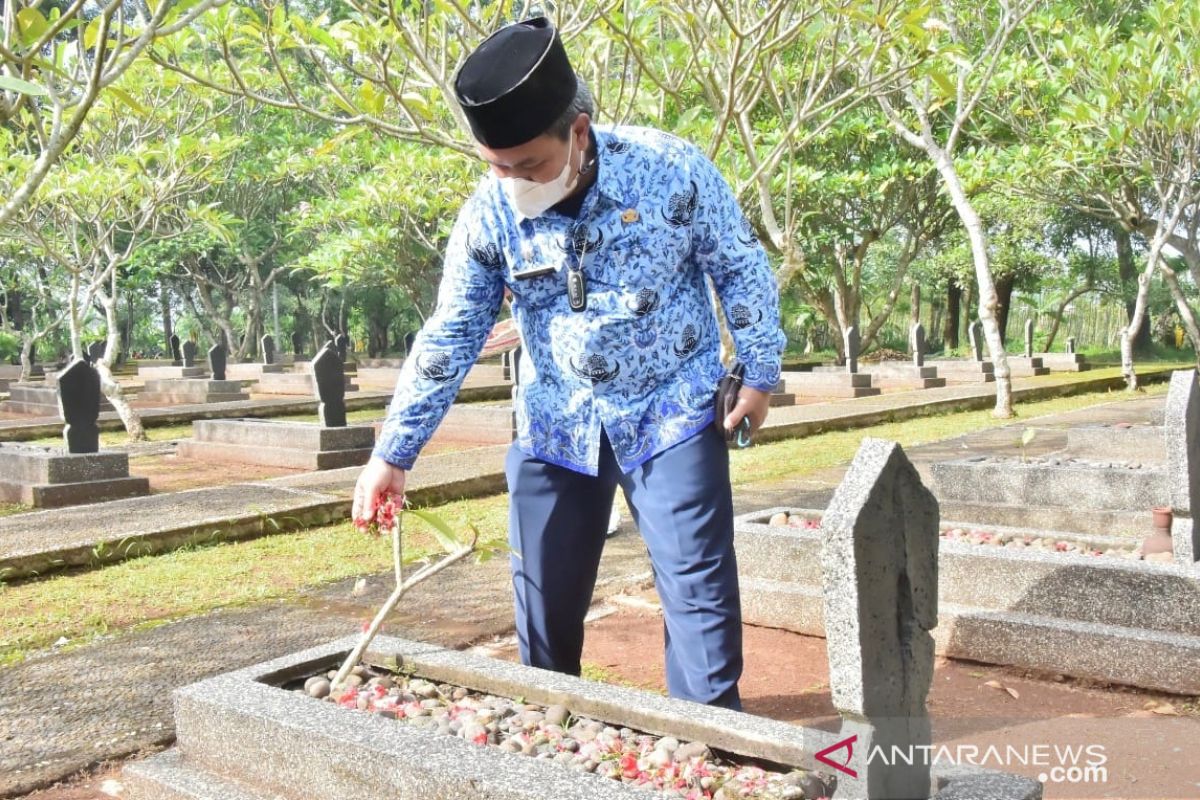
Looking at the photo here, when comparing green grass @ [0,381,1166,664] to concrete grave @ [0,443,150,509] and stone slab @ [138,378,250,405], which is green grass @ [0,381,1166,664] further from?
stone slab @ [138,378,250,405]

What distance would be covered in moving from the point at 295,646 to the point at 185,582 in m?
1.65

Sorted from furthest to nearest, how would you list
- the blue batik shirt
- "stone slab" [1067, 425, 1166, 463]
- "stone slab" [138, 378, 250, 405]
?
"stone slab" [138, 378, 250, 405]
"stone slab" [1067, 425, 1166, 463]
the blue batik shirt

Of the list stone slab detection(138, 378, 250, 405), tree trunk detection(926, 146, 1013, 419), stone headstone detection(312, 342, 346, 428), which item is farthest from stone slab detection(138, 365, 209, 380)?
tree trunk detection(926, 146, 1013, 419)

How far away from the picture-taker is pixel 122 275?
34.0 meters

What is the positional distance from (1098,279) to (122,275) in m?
29.8

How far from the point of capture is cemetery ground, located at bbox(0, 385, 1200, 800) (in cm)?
360

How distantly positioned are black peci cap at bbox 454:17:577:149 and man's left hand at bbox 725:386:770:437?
87cm

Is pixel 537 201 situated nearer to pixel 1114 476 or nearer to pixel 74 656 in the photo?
pixel 74 656

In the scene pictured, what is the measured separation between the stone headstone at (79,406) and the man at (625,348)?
7971mm

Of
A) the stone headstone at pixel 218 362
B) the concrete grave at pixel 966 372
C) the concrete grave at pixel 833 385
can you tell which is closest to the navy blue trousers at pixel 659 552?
the concrete grave at pixel 833 385

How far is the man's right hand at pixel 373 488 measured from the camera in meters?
2.84

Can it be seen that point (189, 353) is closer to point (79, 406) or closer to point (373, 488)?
point (79, 406)

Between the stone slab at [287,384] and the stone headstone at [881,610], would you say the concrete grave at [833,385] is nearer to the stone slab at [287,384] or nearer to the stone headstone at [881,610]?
the stone slab at [287,384]

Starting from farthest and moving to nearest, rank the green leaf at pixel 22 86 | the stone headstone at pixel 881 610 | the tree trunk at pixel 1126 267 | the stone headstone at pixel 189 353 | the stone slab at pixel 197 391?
the tree trunk at pixel 1126 267
the stone headstone at pixel 189 353
the stone slab at pixel 197 391
the green leaf at pixel 22 86
the stone headstone at pixel 881 610
